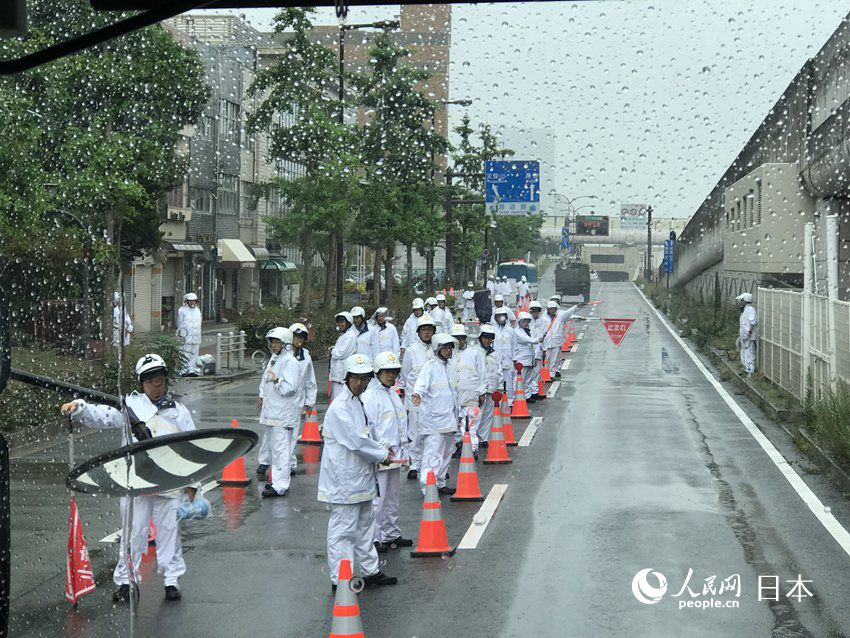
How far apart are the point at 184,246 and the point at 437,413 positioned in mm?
33415

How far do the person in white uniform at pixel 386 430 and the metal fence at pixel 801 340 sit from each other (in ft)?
23.4

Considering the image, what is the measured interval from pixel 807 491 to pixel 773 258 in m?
21.7

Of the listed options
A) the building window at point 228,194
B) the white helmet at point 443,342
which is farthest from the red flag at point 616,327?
the building window at point 228,194

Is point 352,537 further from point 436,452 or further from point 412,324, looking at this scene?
point 412,324

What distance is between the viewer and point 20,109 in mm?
19875

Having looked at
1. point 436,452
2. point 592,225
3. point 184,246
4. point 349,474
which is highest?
point 592,225

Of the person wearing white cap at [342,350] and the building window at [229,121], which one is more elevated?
the building window at [229,121]

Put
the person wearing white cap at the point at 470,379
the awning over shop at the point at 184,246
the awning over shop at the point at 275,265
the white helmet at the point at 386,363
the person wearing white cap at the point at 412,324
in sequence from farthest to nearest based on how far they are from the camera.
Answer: the awning over shop at the point at 275,265
the awning over shop at the point at 184,246
the person wearing white cap at the point at 412,324
the person wearing white cap at the point at 470,379
the white helmet at the point at 386,363

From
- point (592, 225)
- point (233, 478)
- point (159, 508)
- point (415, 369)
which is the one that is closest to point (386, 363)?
point (159, 508)

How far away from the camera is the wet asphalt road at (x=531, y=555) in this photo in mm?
7648

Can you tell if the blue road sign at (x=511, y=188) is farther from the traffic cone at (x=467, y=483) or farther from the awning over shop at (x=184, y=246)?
the traffic cone at (x=467, y=483)

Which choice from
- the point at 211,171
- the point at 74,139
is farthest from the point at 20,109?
the point at 211,171

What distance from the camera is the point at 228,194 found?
50.0 m

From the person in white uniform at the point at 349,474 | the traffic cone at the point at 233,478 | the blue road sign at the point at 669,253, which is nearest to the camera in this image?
the person in white uniform at the point at 349,474
